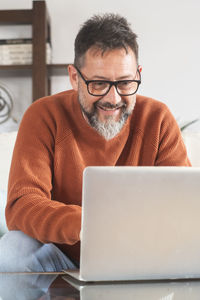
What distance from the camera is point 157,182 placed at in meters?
0.82

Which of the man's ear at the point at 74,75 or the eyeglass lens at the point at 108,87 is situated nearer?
the eyeglass lens at the point at 108,87

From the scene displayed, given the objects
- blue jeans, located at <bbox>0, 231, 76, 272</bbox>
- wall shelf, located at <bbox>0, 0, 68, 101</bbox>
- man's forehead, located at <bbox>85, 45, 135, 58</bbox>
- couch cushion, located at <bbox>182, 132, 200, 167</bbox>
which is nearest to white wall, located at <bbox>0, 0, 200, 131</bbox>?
wall shelf, located at <bbox>0, 0, 68, 101</bbox>

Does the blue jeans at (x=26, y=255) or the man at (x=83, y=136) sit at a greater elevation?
the man at (x=83, y=136)

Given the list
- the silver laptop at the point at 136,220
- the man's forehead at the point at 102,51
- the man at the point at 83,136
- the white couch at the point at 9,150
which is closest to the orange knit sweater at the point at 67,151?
the man at the point at 83,136

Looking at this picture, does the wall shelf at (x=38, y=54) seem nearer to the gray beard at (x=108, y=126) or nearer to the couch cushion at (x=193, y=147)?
the couch cushion at (x=193, y=147)

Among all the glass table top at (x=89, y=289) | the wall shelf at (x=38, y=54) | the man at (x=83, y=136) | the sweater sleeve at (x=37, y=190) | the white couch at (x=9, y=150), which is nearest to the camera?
the glass table top at (x=89, y=289)

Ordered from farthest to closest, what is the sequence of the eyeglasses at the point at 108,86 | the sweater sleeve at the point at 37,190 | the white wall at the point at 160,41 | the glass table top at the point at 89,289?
the white wall at the point at 160,41 < the eyeglasses at the point at 108,86 < the sweater sleeve at the point at 37,190 < the glass table top at the point at 89,289

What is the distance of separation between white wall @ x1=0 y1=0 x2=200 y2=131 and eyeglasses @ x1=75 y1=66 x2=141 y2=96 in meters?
1.61

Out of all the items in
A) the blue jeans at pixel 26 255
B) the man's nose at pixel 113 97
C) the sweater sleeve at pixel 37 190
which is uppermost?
the man's nose at pixel 113 97

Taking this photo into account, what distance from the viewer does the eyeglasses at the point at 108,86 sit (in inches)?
53.9

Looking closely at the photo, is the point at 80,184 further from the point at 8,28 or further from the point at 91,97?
the point at 8,28

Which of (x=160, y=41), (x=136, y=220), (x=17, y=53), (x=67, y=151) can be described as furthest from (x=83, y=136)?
(x=160, y=41)

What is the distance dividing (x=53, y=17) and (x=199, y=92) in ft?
3.55

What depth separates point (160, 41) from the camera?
9.89ft
